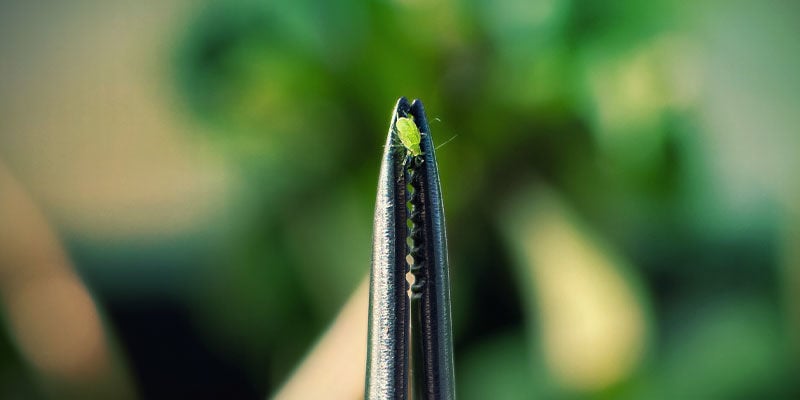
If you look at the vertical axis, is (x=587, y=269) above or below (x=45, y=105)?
below

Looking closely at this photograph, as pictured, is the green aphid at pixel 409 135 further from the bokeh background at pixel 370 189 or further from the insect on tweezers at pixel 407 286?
the bokeh background at pixel 370 189

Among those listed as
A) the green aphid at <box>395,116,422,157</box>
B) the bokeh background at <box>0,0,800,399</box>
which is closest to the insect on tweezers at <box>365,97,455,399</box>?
the green aphid at <box>395,116,422,157</box>

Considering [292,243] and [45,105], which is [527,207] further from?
[45,105]

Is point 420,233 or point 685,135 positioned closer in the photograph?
point 420,233

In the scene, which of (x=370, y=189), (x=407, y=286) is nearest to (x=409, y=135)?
(x=407, y=286)

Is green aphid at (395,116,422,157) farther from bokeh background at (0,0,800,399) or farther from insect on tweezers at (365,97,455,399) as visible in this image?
bokeh background at (0,0,800,399)

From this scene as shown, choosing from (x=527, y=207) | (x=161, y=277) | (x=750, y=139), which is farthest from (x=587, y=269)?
(x=161, y=277)

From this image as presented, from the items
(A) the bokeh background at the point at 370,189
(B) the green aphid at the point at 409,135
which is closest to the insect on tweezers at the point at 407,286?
(B) the green aphid at the point at 409,135
